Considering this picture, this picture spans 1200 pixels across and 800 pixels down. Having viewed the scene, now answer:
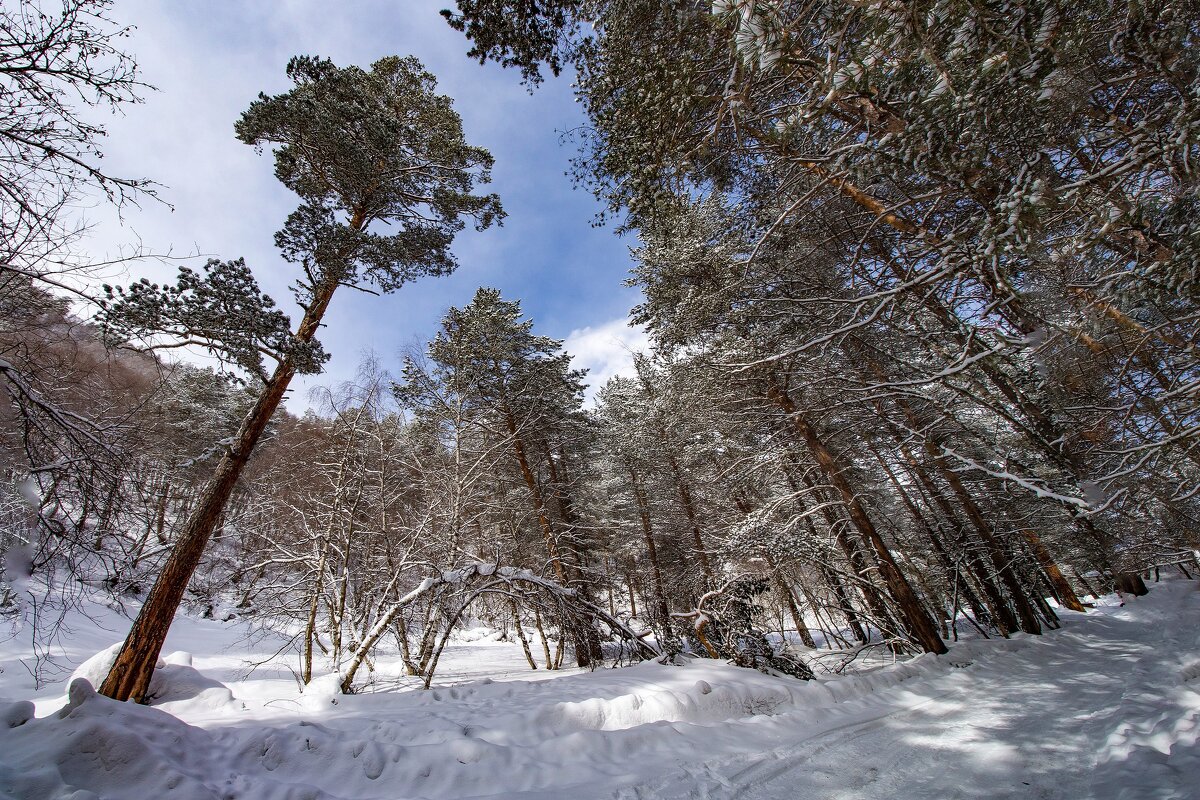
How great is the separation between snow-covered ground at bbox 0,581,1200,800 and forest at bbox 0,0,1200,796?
1182 millimetres

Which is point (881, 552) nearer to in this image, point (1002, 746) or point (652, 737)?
point (1002, 746)

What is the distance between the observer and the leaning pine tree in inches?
197

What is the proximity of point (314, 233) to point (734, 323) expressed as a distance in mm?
7405

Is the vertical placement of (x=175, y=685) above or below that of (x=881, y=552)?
below

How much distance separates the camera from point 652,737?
434cm

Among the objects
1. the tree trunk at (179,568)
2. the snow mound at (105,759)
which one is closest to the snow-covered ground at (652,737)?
the snow mound at (105,759)

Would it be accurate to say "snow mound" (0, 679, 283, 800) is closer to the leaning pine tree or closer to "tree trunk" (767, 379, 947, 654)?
the leaning pine tree

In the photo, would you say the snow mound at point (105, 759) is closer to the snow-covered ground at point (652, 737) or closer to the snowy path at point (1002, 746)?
the snow-covered ground at point (652, 737)

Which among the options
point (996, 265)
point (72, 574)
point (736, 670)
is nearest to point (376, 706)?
point (72, 574)

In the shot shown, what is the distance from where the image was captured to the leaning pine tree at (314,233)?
5004mm

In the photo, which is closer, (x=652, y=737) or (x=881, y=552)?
(x=652, y=737)

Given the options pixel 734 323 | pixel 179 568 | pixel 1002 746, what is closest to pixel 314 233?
pixel 179 568

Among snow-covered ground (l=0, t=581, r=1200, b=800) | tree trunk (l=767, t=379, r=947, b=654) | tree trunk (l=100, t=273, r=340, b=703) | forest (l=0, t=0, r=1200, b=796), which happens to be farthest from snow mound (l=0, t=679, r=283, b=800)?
tree trunk (l=767, t=379, r=947, b=654)

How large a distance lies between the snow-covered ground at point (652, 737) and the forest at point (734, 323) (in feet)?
3.88
